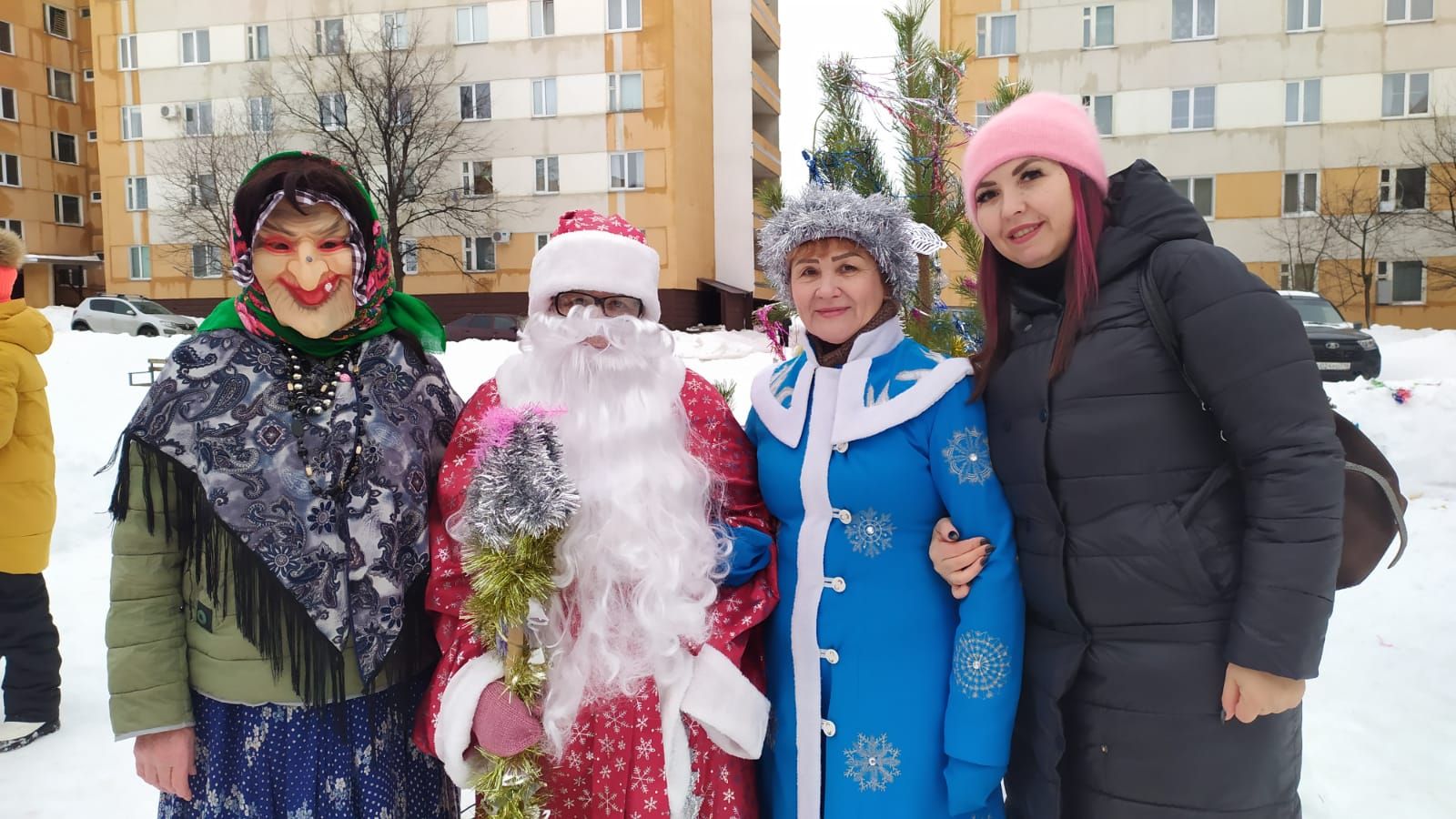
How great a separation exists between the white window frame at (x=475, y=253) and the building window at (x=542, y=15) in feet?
20.1

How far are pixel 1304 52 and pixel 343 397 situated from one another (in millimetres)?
27193

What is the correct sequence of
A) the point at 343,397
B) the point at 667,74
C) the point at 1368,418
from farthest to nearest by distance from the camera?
the point at 667,74, the point at 1368,418, the point at 343,397

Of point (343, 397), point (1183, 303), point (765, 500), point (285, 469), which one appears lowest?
point (765, 500)

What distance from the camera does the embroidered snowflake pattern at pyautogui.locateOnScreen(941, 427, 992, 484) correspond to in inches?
79.7

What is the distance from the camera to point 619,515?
2088 millimetres

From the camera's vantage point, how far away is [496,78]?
24.9 m

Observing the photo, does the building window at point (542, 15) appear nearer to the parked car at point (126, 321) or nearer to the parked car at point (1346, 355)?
the parked car at point (126, 321)

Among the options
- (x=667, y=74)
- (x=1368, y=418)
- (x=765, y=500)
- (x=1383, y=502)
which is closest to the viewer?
(x=1383, y=502)

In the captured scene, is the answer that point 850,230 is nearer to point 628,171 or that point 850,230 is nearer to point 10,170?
point 628,171

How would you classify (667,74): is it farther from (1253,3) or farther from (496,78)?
(1253,3)

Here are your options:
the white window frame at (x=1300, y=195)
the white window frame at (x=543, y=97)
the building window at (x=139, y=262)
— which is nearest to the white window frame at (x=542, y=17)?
the white window frame at (x=543, y=97)

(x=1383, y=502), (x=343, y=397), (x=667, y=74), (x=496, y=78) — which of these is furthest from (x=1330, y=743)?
(x=496, y=78)

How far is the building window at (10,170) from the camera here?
96.1ft

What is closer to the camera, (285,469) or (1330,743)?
(285,469)
